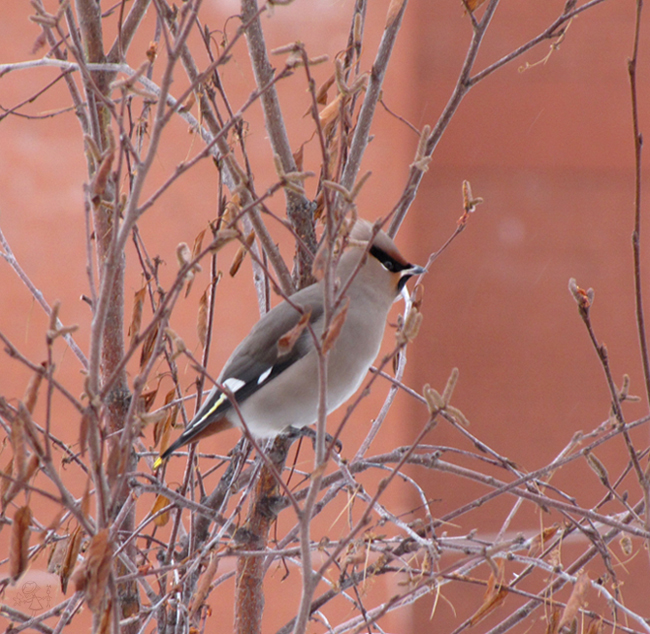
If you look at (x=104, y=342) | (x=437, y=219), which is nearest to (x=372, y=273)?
(x=104, y=342)

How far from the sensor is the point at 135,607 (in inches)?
51.3

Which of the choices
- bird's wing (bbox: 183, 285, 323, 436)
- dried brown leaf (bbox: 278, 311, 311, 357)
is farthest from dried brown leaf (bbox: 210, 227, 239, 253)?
bird's wing (bbox: 183, 285, 323, 436)

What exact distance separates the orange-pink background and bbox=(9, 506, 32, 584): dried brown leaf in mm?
1921

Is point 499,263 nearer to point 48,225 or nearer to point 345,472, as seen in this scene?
point 48,225

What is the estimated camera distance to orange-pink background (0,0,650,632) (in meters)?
2.77

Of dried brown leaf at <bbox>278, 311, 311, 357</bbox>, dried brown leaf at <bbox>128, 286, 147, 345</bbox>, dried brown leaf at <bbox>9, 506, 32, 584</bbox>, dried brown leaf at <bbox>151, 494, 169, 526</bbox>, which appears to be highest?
dried brown leaf at <bbox>128, 286, 147, 345</bbox>

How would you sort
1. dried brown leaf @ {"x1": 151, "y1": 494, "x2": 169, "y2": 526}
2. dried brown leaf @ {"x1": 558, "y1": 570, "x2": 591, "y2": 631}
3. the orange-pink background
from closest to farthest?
dried brown leaf @ {"x1": 558, "y1": 570, "x2": 591, "y2": 631}
dried brown leaf @ {"x1": 151, "y1": 494, "x2": 169, "y2": 526}
the orange-pink background

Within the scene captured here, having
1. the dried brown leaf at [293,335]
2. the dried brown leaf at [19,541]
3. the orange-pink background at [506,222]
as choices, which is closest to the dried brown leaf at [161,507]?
the dried brown leaf at [19,541]

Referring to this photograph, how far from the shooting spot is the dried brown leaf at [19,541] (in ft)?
2.36

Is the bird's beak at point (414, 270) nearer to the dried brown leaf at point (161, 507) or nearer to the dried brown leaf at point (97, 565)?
the dried brown leaf at point (161, 507)

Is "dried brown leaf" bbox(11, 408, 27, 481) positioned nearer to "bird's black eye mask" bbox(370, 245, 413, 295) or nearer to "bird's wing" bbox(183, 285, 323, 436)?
"bird's wing" bbox(183, 285, 323, 436)

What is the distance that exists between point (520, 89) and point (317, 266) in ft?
8.14

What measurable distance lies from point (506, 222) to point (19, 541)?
246 cm

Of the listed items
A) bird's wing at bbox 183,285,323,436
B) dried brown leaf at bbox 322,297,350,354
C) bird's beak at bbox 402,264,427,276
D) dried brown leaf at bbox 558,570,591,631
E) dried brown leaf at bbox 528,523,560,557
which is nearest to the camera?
dried brown leaf at bbox 322,297,350,354
